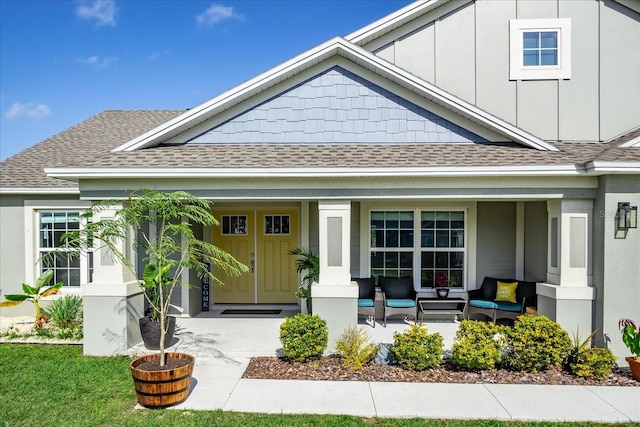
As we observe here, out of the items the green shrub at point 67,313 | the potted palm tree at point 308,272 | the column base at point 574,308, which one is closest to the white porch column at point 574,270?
the column base at point 574,308

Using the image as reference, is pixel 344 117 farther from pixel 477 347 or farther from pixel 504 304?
pixel 504 304

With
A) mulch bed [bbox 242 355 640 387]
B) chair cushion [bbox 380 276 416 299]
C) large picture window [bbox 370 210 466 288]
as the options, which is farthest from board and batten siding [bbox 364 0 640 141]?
mulch bed [bbox 242 355 640 387]

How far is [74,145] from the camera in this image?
12750 mm

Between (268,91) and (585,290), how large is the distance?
6.85 meters

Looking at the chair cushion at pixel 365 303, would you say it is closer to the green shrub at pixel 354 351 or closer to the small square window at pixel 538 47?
the green shrub at pixel 354 351

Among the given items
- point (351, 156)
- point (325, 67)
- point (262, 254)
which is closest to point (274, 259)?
point (262, 254)

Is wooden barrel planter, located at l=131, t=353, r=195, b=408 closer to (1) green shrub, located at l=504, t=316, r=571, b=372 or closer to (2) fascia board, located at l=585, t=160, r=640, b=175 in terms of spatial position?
(1) green shrub, located at l=504, t=316, r=571, b=372

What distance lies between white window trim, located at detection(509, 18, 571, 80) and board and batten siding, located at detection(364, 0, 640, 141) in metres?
0.11

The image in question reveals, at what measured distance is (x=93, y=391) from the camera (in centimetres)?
594

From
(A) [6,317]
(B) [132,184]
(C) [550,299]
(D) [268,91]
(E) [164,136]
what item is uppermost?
(D) [268,91]

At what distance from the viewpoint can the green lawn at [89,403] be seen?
16.7 ft

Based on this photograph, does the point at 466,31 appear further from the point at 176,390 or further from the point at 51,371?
the point at 51,371

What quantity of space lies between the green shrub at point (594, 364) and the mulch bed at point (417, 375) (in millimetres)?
93

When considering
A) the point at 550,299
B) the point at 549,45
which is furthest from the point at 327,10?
the point at 550,299
